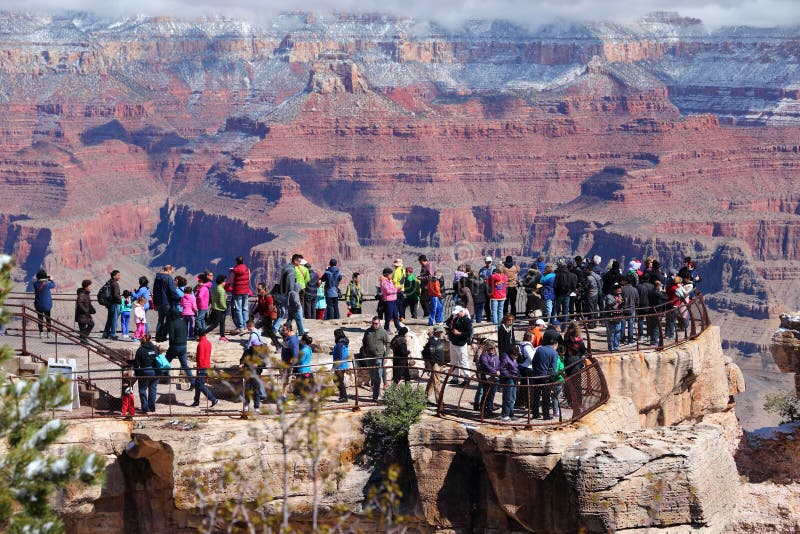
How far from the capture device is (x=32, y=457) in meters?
19.4

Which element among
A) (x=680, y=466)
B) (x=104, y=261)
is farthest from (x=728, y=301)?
(x=680, y=466)

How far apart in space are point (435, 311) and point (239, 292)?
4.29 m

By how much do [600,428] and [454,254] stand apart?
16196cm

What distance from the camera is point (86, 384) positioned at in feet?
88.8

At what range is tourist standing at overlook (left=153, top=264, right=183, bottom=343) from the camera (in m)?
30.1

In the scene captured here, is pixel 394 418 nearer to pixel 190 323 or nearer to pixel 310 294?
pixel 190 323

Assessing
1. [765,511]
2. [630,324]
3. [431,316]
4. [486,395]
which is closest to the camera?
[486,395]

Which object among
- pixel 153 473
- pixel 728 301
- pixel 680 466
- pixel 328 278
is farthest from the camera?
pixel 728 301

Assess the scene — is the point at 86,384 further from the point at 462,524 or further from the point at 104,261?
the point at 104,261

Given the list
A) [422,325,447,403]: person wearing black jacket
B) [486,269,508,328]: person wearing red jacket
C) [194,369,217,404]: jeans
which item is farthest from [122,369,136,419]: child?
[486,269,508,328]: person wearing red jacket

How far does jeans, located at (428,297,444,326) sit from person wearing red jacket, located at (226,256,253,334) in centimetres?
399

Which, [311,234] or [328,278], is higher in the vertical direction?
[311,234]

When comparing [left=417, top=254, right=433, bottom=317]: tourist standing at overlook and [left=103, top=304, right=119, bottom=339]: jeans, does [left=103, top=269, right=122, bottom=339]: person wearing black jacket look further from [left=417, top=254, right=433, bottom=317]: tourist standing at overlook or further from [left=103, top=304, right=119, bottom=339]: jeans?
[left=417, top=254, right=433, bottom=317]: tourist standing at overlook

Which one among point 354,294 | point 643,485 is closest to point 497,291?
point 354,294
